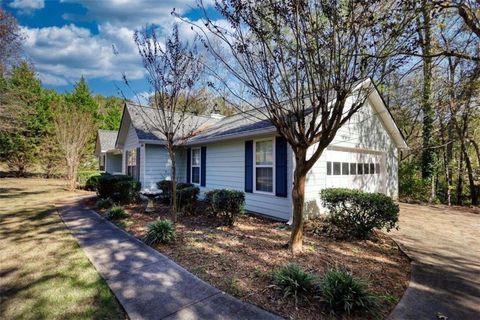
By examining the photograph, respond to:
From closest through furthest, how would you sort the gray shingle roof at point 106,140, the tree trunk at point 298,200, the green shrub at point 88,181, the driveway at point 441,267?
the driveway at point 441,267
the tree trunk at point 298,200
the green shrub at point 88,181
the gray shingle roof at point 106,140

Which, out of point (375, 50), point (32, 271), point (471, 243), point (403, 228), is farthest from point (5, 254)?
point (471, 243)

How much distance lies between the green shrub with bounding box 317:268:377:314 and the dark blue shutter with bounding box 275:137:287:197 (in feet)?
13.7

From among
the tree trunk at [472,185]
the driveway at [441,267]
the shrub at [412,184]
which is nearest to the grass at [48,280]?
the driveway at [441,267]

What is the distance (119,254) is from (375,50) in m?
6.02

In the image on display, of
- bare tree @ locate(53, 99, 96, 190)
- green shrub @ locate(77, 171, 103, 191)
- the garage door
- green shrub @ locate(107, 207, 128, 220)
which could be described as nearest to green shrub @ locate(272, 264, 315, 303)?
the garage door

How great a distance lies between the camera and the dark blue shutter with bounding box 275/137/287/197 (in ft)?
24.0

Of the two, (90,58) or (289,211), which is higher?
(90,58)

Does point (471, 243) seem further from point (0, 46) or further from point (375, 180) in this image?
point (0, 46)

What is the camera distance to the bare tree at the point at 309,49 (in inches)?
156

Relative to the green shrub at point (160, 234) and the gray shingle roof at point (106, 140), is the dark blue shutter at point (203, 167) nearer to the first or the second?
the green shrub at point (160, 234)

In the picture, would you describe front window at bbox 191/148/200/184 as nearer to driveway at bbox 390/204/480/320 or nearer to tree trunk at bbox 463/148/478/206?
driveway at bbox 390/204/480/320

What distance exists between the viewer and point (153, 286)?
3.59m

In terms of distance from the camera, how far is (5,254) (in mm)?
4895

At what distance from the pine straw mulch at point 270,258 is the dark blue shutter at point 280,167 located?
1.00 metres
